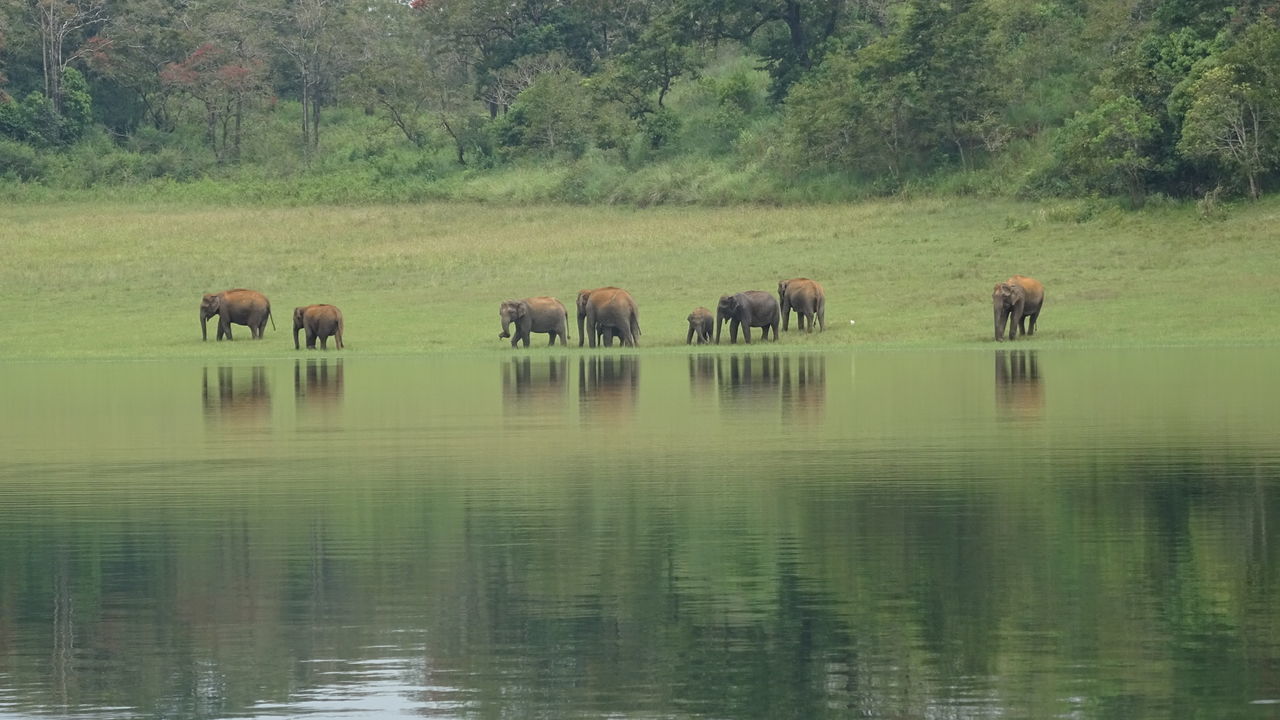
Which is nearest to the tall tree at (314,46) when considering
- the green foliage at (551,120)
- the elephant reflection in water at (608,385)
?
the green foliage at (551,120)

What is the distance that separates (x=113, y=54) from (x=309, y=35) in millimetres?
9354

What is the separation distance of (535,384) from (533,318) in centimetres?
957

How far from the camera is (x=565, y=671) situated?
10.8 metres

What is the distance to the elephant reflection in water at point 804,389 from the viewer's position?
26875mm

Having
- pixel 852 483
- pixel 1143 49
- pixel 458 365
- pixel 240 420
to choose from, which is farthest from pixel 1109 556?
pixel 1143 49

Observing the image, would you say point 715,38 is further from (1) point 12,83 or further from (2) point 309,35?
(1) point 12,83

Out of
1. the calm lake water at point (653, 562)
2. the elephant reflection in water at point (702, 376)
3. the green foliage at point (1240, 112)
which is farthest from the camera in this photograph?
the green foliage at point (1240, 112)

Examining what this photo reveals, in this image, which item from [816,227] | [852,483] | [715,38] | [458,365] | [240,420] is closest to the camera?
[852,483]

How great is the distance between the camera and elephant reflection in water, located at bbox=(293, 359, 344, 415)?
30.7 meters

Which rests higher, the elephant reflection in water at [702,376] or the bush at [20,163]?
the bush at [20,163]

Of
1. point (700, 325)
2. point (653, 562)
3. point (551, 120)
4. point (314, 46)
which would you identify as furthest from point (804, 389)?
point (314, 46)

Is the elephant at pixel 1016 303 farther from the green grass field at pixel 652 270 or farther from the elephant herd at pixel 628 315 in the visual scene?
the green grass field at pixel 652 270

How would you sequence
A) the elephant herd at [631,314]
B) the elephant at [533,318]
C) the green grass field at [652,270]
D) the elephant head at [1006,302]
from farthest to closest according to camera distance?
1. the green grass field at [652,270]
2. the elephant at [533,318]
3. the elephant herd at [631,314]
4. the elephant head at [1006,302]

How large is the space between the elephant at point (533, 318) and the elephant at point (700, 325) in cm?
289
